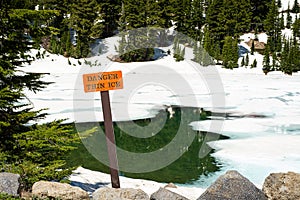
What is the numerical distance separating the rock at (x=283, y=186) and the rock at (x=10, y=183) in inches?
154

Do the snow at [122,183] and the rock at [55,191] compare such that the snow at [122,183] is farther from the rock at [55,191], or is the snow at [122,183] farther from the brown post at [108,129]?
the rock at [55,191]

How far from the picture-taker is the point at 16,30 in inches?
255

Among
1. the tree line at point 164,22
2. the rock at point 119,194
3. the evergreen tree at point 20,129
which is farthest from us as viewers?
the tree line at point 164,22

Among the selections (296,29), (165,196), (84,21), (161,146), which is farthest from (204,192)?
(296,29)

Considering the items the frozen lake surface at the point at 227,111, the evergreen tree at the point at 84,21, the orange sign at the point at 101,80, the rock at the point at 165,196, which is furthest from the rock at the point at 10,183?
the evergreen tree at the point at 84,21

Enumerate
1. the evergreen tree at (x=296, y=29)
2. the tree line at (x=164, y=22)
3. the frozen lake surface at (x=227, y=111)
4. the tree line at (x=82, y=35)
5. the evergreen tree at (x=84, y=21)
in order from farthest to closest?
the evergreen tree at (x=296, y=29)
the tree line at (x=164, y=22)
the evergreen tree at (x=84, y=21)
the frozen lake surface at (x=227, y=111)
the tree line at (x=82, y=35)

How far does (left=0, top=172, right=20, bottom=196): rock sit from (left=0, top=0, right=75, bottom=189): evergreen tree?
1.67 feet

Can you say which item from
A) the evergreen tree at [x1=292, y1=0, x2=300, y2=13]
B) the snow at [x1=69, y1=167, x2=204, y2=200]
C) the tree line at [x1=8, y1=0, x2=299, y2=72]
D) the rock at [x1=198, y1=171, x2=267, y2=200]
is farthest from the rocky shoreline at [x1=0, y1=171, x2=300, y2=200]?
the evergreen tree at [x1=292, y1=0, x2=300, y2=13]

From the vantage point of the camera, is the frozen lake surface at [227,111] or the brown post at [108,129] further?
the frozen lake surface at [227,111]

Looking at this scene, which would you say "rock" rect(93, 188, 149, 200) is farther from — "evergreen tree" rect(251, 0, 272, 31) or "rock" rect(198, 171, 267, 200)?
"evergreen tree" rect(251, 0, 272, 31)

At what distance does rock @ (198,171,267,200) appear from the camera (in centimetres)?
557

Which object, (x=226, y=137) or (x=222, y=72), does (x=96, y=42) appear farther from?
(x=226, y=137)

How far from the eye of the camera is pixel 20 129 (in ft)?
21.8

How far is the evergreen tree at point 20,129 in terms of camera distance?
243 inches
